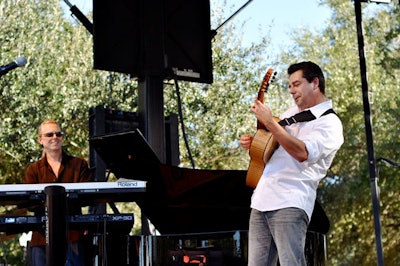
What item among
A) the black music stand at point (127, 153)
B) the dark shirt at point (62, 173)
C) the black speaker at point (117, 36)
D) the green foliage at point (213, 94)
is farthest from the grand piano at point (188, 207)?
the green foliage at point (213, 94)

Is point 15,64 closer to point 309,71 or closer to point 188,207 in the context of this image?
point 309,71

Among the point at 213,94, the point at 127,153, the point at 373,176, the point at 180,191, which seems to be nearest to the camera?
the point at 127,153

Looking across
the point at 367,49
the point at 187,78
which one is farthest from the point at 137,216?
the point at 187,78

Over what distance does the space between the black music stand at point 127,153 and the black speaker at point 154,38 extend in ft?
2.96

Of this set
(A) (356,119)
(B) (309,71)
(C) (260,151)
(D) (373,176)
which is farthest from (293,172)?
(A) (356,119)

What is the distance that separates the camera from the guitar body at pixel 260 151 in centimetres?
439

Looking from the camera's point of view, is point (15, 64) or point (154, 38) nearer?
point (15, 64)

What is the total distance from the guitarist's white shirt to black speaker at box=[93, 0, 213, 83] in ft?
9.76

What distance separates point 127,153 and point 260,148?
2.05 metres

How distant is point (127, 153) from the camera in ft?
20.7

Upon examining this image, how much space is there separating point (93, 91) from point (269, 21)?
4606 millimetres

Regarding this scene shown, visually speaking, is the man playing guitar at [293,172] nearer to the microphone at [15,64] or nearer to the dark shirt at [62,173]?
the microphone at [15,64]

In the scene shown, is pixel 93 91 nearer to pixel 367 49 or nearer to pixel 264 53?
pixel 264 53

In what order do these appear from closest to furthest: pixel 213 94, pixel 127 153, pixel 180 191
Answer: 1. pixel 127 153
2. pixel 180 191
3. pixel 213 94
